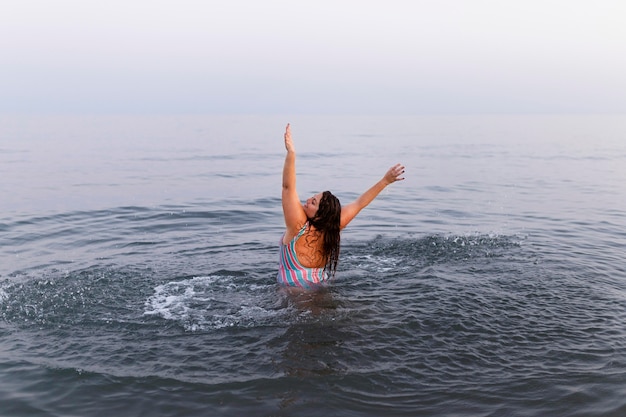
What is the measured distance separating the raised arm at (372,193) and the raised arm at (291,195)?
0.65 meters

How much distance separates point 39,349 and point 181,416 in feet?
8.04

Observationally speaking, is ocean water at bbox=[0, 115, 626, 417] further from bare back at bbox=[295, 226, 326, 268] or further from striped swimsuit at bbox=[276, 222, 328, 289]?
bare back at bbox=[295, 226, 326, 268]

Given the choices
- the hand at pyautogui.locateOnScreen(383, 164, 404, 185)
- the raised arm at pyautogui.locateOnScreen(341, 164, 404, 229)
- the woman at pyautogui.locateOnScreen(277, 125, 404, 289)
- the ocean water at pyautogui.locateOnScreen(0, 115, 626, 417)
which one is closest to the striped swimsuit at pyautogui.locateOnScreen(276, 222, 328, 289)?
Result: the woman at pyautogui.locateOnScreen(277, 125, 404, 289)

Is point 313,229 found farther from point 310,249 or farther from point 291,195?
point 291,195

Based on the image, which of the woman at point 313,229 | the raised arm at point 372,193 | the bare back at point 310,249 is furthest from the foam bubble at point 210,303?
the raised arm at point 372,193

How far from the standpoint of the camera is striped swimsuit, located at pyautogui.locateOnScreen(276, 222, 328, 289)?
→ 27.1ft

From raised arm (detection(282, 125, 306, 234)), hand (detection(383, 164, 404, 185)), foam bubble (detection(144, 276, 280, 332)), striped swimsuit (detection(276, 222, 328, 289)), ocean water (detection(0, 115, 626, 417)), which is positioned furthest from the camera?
striped swimsuit (detection(276, 222, 328, 289))

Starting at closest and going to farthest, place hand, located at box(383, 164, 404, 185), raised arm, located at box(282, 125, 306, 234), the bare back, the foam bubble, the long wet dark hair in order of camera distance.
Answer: raised arm, located at box(282, 125, 306, 234)
the foam bubble
hand, located at box(383, 164, 404, 185)
the long wet dark hair
the bare back

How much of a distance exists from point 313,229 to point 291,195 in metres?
0.85

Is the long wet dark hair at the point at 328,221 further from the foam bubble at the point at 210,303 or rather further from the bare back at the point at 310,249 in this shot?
the foam bubble at the point at 210,303

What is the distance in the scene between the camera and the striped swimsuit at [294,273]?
8258mm

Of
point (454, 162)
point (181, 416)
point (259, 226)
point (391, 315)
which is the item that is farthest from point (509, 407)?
point (454, 162)

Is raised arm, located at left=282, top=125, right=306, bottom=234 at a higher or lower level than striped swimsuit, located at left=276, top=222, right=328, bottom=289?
higher

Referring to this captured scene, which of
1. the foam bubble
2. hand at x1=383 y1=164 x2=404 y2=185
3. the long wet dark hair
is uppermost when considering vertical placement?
hand at x1=383 y1=164 x2=404 y2=185
